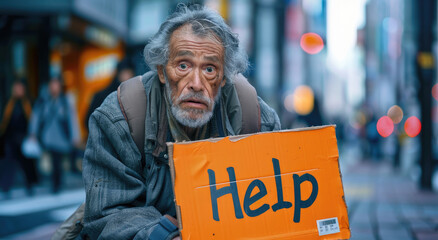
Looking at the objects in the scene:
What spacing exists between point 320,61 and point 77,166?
82.9 metres

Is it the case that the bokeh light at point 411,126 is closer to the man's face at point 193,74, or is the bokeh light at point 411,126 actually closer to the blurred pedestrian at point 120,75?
the blurred pedestrian at point 120,75

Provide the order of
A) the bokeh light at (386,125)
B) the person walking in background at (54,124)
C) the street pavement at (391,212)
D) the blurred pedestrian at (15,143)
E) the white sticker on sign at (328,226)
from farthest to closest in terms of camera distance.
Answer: the bokeh light at (386,125), the person walking in background at (54,124), the blurred pedestrian at (15,143), the street pavement at (391,212), the white sticker on sign at (328,226)

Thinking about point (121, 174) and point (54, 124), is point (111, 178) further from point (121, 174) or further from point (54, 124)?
point (54, 124)

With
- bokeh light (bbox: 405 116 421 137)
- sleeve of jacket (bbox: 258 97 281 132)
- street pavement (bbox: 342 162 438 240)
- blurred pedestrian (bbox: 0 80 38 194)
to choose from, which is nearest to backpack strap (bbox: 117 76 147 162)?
sleeve of jacket (bbox: 258 97 281 132)

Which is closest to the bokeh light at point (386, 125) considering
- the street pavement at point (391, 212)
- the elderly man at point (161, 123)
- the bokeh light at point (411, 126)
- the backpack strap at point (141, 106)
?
the bokeh light at point (411, 126)

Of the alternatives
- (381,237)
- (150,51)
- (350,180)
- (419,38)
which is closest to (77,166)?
(350,180)

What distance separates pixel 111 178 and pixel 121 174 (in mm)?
64

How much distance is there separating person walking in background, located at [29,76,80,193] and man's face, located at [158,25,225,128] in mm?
6415

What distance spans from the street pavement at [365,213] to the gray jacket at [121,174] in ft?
6.92

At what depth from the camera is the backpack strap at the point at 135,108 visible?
238cm

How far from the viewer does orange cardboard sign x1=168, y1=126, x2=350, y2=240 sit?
6.89 ft

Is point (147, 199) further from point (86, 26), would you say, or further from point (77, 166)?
point (86, 26)

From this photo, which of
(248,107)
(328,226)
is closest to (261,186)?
(328,226)

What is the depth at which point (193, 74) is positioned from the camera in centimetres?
243
